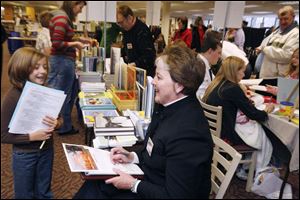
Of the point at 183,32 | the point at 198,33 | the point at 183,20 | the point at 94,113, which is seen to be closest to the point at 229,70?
the point at 198,33

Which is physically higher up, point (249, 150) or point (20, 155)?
point (20, 155)

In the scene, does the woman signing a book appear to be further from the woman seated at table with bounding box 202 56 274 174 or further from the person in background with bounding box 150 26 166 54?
the woman seated at table with bounding box 202 56 274 174

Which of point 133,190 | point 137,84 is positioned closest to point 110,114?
point 137,84

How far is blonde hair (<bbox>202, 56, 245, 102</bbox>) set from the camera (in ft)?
5.51

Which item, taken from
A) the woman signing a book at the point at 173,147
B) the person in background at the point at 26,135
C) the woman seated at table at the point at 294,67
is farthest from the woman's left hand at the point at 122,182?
the woman seated at table at the point at 294,67

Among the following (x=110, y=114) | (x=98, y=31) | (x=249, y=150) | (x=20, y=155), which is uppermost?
(x=98, y=31)

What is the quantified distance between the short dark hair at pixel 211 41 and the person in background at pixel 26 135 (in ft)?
3.07

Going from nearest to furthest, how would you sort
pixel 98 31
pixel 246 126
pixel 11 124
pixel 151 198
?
pixel 151 198, pixel 11 124, pixel 246 126, pixel 98 31

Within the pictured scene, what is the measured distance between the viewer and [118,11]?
6.19 feet

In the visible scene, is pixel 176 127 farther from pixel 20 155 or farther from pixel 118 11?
pixel 118 11

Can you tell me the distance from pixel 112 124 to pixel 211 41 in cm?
84

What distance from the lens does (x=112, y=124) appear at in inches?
53.4

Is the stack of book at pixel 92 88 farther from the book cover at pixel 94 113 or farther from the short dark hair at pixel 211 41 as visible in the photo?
the short dark hair at pixel 211 41

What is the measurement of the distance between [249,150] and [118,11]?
1376mm
